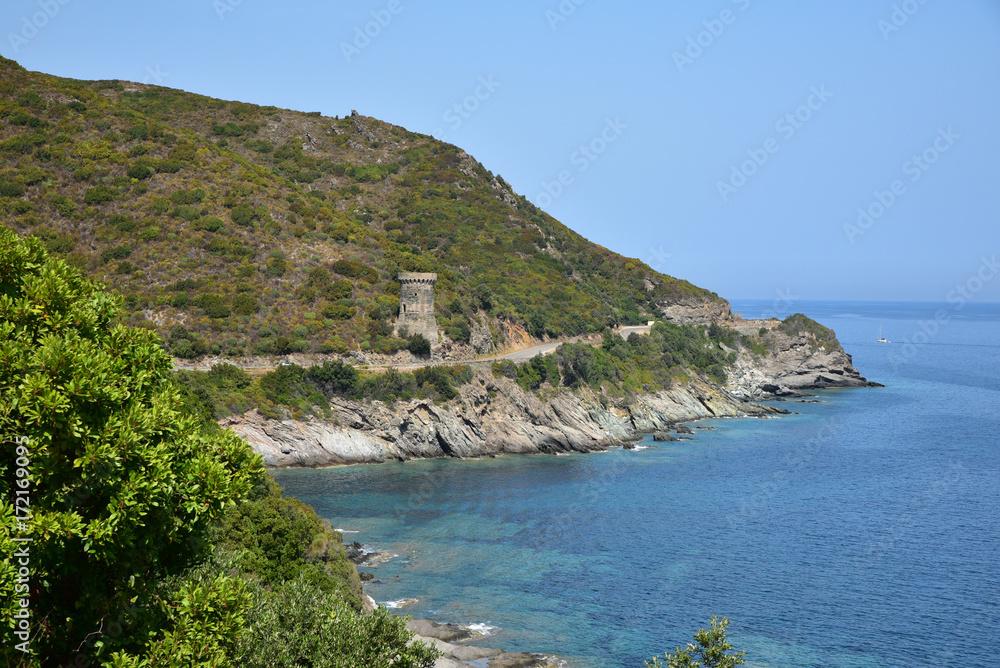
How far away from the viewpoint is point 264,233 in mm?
87938

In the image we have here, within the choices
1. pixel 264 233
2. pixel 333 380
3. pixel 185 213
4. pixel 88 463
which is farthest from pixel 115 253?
pixel 88 463

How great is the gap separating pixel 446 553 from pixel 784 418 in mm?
61125

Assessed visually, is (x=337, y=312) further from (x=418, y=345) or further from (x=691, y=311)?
(x=691, y=311)

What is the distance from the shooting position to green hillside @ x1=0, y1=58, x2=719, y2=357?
257ft

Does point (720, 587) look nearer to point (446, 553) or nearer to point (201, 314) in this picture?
point (446, 553)

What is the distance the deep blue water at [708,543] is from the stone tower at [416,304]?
16.5 meters

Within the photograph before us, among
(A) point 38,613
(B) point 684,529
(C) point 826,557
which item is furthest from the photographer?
(B) point 684,529

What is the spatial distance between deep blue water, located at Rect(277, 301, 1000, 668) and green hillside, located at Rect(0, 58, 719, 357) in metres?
20.8

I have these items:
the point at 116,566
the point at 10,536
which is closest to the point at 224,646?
the point at 116,566

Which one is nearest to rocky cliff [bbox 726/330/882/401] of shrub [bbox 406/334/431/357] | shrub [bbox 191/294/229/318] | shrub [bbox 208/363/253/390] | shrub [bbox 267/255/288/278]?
shrub [bbox 406/334/431/357]

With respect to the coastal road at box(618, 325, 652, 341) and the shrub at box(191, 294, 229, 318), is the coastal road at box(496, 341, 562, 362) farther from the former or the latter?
the shrub at box(191, 294, 229, 318)

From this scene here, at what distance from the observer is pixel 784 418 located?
96938mm

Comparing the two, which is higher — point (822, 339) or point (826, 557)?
point (822, 339)

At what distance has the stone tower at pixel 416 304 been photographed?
81.8m
